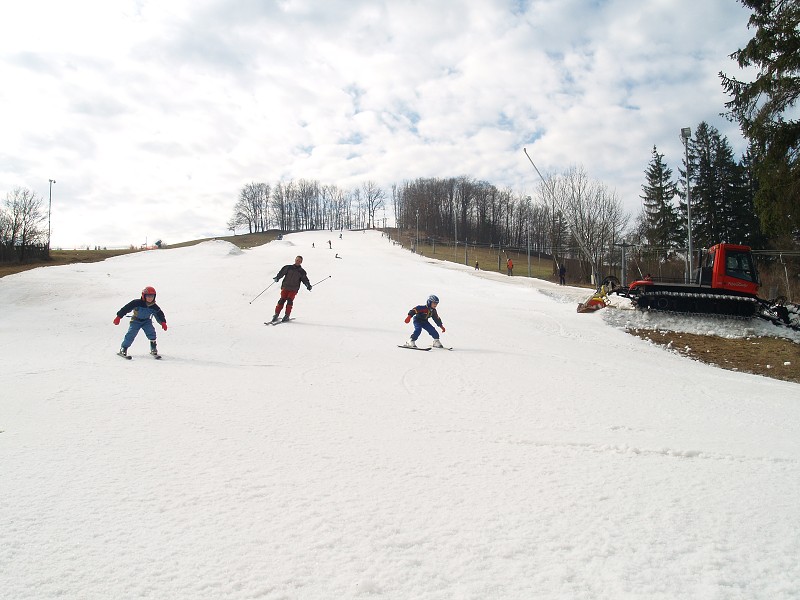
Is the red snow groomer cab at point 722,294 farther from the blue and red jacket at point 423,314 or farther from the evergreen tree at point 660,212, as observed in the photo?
the evergreen tree at point 660,212

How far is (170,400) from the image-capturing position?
6199 millimetres

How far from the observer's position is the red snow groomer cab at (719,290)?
650 inches

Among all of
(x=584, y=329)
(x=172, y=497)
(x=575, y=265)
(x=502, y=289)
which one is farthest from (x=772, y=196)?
(x=575, y=265)

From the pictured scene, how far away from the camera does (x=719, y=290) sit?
1677 centimetres

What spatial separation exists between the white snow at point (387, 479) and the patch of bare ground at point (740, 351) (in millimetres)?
3212

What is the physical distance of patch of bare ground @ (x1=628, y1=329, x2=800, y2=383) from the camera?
40.3 ft

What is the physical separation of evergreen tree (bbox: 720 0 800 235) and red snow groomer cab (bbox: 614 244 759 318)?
2.84 meters

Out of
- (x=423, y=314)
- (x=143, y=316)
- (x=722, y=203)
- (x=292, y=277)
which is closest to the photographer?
(x=143, y=316)

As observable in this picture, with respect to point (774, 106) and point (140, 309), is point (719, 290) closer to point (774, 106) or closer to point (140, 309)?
point (774, 106)

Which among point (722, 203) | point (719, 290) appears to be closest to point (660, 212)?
point (722, 203)

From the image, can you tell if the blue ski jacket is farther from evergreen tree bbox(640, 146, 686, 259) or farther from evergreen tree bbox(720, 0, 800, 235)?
evergreen tree bbox(640, 146, 686, 259)

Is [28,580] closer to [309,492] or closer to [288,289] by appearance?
[309,492]

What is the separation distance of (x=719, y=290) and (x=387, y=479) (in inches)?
694

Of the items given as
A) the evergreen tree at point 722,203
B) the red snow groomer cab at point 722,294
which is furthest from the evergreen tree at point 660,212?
the red snow groomer cab at point 722,294
